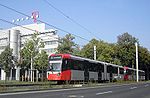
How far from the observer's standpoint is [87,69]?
41.2 m

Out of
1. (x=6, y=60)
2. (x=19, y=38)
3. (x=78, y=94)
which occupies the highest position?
(x=19, y=38)

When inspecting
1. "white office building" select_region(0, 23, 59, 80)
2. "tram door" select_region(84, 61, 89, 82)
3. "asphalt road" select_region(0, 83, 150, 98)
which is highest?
"white office building" select_region(0, 23, 59, 80)

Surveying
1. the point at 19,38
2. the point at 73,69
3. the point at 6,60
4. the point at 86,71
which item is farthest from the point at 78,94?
the point at 19,38

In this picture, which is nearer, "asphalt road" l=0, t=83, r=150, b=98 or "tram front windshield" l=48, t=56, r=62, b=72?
"asphalt road" l=0, t=83, r=150, b=98

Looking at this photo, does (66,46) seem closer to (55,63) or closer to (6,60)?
(6,60)

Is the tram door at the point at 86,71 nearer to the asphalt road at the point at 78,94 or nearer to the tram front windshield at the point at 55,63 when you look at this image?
the tram front windshield at the point at 55,63

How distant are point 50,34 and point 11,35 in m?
13.7

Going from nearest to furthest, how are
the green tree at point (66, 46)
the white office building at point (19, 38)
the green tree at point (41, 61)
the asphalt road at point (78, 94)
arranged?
the asphalt road at point (78, 94), the green tree at point (41, 61), the green tree at point (66, 46), the white office building at point (19, 38)

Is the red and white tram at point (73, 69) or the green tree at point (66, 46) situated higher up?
the green tree at point (66, 46)

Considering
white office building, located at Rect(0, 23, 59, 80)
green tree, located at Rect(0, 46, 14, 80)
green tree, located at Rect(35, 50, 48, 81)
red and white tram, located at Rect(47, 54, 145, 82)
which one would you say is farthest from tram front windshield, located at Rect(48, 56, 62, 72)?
white office building, located at Rect(0, 23, 59, 80)

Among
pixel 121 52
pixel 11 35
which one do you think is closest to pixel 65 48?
pixel 121 52

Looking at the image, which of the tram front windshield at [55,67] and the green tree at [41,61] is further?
the green tree at [41,61]

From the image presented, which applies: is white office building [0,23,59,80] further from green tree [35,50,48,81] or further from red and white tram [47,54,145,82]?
red and white tram [47,54,145,82]

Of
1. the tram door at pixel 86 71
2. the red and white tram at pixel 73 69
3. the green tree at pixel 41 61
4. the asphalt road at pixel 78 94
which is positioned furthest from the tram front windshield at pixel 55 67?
the green tree at pixel 41 61
